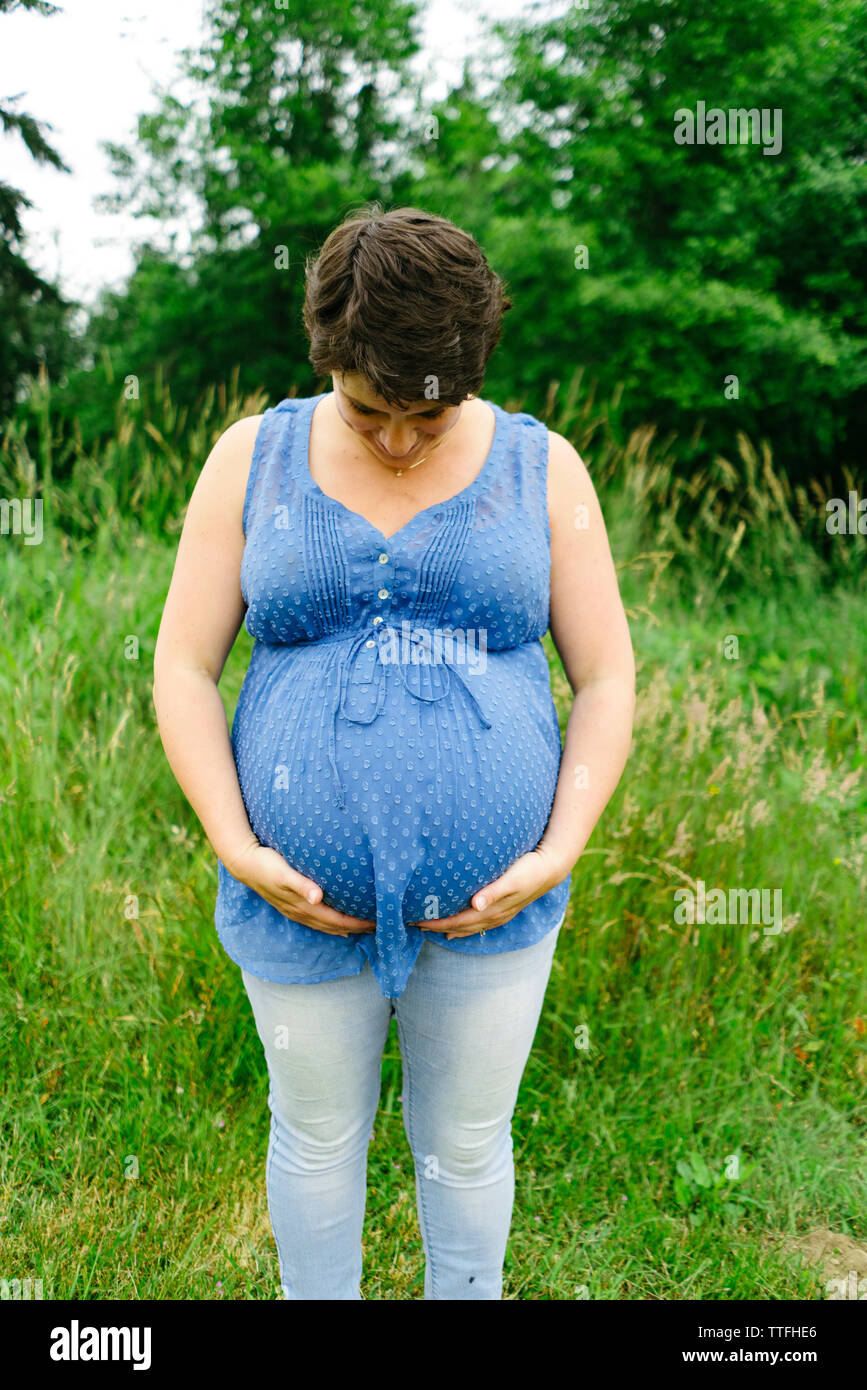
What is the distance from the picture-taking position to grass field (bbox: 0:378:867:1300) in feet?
6.64

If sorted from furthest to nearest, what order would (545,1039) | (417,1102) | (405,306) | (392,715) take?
(545,1039), (417,1102), (392,715), (405,306)

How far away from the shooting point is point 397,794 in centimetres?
134

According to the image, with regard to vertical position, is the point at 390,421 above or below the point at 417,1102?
above

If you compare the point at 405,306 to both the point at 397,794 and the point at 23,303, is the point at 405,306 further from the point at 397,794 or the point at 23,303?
the point at 23,303

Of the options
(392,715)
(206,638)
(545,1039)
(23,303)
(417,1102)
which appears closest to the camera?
(392,715)

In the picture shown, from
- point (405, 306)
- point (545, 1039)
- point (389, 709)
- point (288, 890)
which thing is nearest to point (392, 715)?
point (389, 709)

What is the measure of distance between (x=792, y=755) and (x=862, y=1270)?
1.46 meters

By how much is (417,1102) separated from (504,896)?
49 centimetres

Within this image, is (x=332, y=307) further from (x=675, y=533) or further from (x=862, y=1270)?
(x=675, y=533)

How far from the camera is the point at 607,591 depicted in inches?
62.1

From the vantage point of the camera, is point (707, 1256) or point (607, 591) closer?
point (607, 591)

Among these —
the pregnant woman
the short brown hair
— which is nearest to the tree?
the pregnant woman
